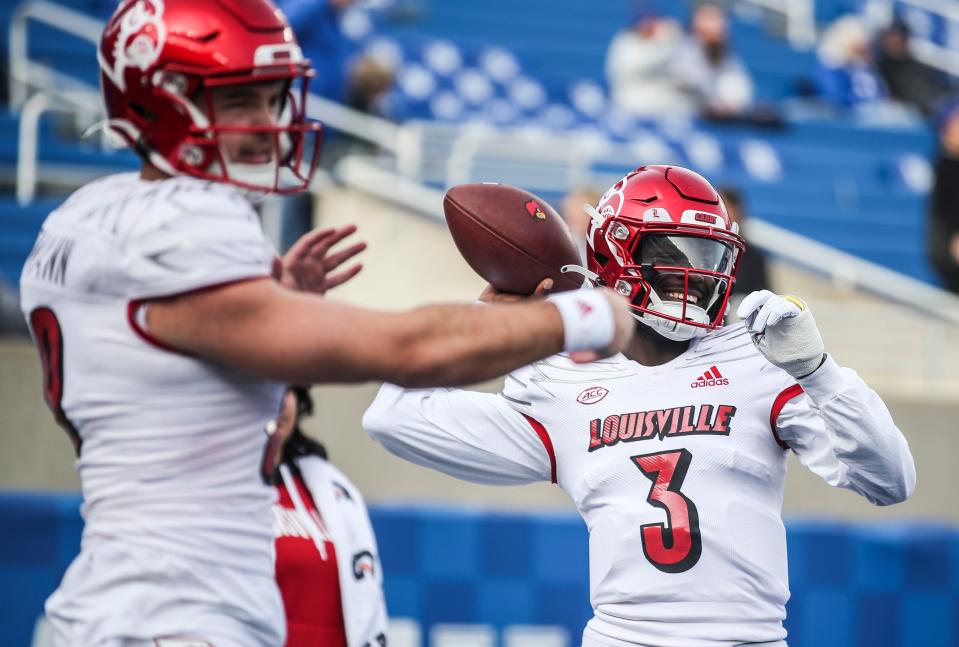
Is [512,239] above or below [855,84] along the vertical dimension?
above

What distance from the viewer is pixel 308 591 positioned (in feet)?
11.1

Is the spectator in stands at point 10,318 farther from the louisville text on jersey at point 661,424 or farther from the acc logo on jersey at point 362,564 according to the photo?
the louisville text on jersey at point 661,424

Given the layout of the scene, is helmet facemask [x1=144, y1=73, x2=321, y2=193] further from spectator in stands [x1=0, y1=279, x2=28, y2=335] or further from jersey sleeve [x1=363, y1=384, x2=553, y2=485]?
spectator in stands [x1=0, y1=279, x2=28, y2=335]

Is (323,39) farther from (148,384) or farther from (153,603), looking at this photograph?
(153,603)

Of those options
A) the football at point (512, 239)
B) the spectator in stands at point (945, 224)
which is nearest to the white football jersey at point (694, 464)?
the football at point (512, 239)

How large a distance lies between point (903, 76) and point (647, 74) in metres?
2.96

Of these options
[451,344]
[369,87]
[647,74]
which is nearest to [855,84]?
[647,74]

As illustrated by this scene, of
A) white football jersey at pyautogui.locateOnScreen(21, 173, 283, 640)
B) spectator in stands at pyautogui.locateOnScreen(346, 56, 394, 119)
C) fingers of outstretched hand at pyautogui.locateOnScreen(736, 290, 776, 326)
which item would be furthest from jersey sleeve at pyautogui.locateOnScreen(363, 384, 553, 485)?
spectator in stands at pyautogui.locateOnScreen(346, 56, 394, 119)

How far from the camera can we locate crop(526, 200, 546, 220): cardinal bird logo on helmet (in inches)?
124

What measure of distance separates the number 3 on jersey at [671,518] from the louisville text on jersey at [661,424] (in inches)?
2.0

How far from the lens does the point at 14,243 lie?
23.0ft

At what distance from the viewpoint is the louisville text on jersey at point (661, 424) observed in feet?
9.73

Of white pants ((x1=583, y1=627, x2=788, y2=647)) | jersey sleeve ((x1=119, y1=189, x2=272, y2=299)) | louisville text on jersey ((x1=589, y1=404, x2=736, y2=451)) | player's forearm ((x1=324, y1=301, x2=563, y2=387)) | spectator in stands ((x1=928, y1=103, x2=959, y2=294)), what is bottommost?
spectator in stands ((x1=928, y1=103, x2=959, y2=294))

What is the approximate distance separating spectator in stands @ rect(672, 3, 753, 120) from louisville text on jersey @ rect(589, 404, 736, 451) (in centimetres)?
751
